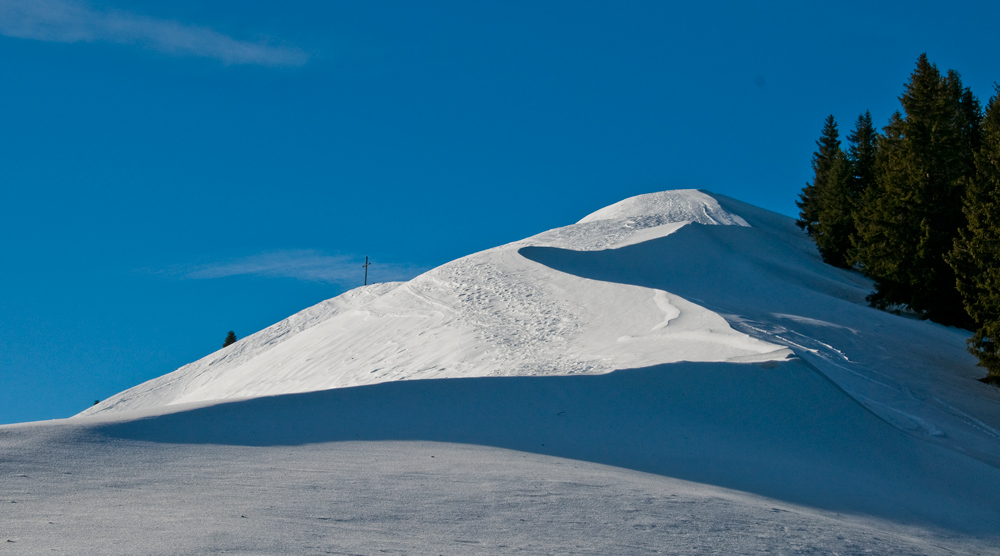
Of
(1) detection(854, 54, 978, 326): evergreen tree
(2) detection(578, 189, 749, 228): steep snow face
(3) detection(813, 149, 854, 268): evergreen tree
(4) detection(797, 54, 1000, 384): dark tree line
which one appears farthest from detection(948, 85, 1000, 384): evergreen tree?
(3) detection(813, 149, 854, 268): evergreen tree

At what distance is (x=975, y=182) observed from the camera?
679 inches

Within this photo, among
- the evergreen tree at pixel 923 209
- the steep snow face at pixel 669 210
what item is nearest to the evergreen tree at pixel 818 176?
the steep snow face at pixel 669 210

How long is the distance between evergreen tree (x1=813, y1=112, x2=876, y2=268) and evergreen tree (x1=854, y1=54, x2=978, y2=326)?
33.0ft

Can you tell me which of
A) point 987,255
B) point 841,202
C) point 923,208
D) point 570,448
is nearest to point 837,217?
point 841,202

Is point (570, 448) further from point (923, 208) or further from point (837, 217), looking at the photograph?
point (837, 217)

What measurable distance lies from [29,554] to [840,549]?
499 centimetres

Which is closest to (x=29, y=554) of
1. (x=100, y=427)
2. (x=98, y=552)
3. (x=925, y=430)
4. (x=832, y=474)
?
(x=98, y=552)

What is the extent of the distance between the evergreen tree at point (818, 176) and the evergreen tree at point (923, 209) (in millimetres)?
18531

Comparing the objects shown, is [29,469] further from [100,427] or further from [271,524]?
[271,524]

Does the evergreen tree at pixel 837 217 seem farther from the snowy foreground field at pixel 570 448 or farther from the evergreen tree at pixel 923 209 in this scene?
the snowy foreground field at pixel 570 448

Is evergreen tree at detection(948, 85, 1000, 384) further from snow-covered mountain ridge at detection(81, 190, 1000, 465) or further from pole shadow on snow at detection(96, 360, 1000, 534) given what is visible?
pole shadow on snow at detection(96, 360, 1000, 534)

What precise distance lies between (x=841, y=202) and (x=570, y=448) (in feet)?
107

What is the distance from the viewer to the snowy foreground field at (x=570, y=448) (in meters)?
4.56

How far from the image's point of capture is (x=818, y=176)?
151 feet
